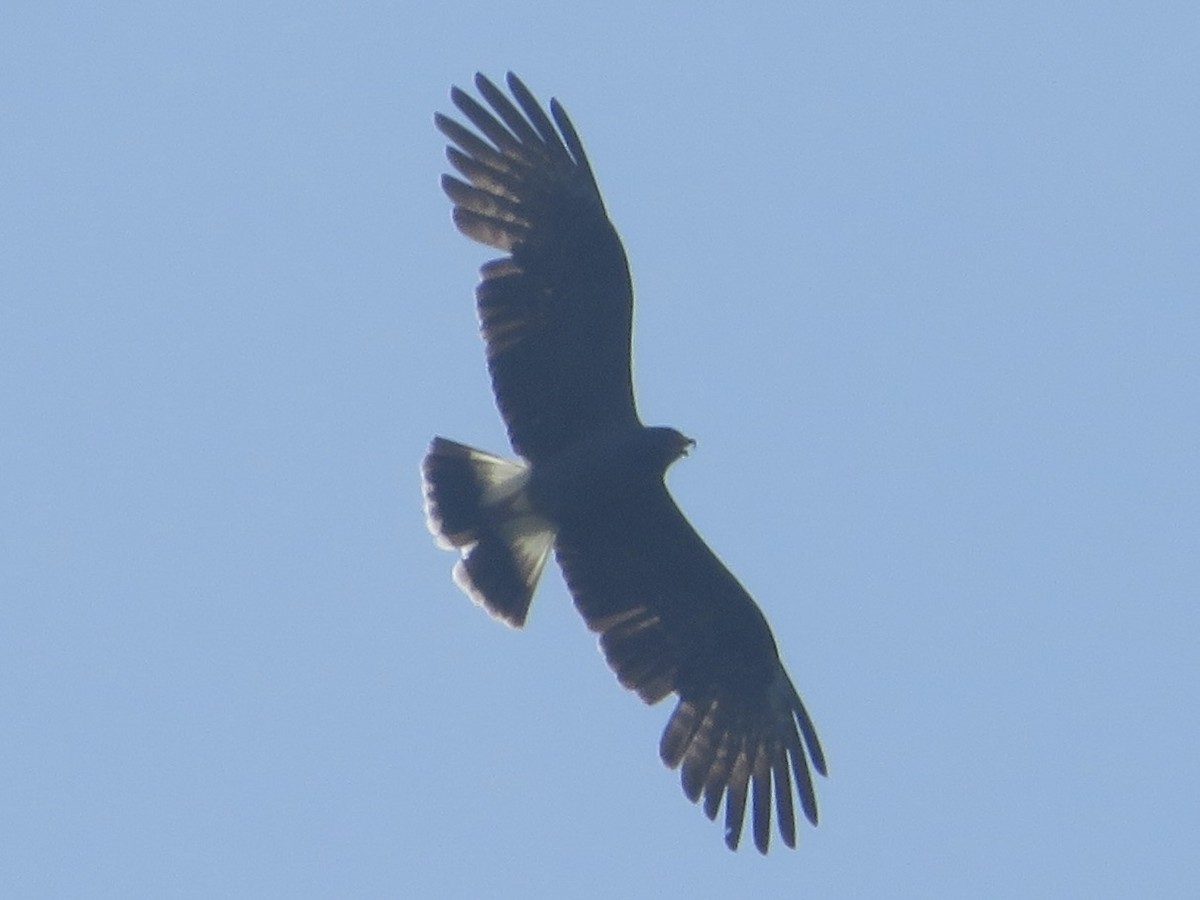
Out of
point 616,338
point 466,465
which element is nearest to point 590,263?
point 616,338

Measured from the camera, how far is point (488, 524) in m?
14.7

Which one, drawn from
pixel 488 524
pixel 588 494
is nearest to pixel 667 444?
pixel 588 494

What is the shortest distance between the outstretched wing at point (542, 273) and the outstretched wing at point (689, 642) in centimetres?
66

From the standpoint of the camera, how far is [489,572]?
48.6 feet

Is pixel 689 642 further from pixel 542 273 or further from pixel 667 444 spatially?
pixel 542 273

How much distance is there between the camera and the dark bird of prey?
14.4 metres

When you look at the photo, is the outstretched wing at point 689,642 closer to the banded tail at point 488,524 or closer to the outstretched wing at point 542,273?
the banded tail at point 488,524

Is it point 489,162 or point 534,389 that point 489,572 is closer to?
point 534,389

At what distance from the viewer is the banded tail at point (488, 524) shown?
14.6 metres

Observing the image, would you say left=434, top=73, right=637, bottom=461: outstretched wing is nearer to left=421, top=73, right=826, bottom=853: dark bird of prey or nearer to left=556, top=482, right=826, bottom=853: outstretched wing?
left=421, top=73, right=826, bottom=853: dark bird of prey

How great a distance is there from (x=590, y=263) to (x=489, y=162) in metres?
0.81

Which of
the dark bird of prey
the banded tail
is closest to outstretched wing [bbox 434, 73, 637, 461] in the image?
the dark bird of prey

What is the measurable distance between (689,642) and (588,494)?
1160mm

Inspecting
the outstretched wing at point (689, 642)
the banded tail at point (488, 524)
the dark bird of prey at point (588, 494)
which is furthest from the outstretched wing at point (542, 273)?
the outstretched wing at point (689, 642)
